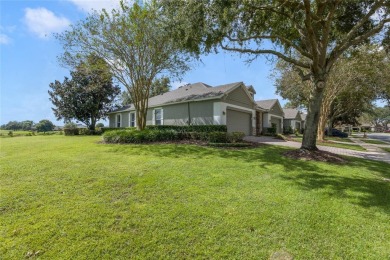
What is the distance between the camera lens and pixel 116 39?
12672 mm

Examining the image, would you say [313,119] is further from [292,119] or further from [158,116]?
[292,119]

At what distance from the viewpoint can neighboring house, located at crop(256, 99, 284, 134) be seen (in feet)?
76.1

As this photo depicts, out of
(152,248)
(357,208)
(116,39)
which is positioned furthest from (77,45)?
(357,208)

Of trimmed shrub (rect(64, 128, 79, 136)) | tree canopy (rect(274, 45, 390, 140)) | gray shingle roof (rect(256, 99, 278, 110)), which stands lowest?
trimmed shrub (rect(64, 128, 79, 136))

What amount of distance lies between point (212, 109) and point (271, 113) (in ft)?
39.1

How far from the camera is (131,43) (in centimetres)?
1277

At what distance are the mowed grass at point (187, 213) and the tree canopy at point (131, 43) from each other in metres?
8.51

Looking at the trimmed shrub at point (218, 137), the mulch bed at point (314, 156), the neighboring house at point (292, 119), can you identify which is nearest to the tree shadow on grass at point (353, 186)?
the mulch bed at point (314, 156)

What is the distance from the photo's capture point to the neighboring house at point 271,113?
2319 centimetres

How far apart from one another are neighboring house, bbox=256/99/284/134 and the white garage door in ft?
14.2

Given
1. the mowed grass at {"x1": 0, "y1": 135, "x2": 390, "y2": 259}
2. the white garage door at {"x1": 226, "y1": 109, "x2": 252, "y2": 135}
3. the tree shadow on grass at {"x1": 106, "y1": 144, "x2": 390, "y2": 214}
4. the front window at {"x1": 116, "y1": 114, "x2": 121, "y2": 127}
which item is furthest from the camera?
the front window at {"x1": 116, "y1": 114, "x2": 121, "y2": 127}

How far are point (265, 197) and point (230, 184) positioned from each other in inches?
38.1

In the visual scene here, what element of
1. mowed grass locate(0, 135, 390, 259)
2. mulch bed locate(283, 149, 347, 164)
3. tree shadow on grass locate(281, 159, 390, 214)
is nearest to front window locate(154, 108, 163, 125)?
mulch bed locate(283, 149, 347, 164)

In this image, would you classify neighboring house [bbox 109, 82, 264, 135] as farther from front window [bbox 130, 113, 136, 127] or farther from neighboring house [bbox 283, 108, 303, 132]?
neighboring house [bbox 283, 108, 303, 132]
